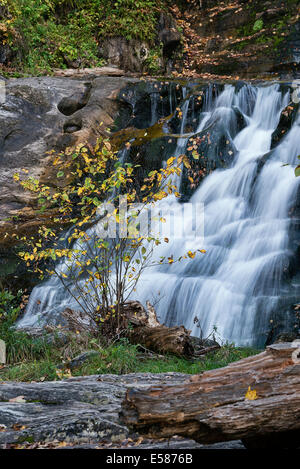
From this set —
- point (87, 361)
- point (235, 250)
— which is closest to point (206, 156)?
point (235, 250)

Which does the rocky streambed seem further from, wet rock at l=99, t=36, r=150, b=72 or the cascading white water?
wet rock at l=99, t=36, r=150, b=72

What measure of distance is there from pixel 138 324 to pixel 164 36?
43.9 feet

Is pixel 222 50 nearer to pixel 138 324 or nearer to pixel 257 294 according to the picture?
pixel 257 294

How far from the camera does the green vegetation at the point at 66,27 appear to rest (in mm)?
13024

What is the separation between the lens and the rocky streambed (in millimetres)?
2861

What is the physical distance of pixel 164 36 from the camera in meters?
16.2

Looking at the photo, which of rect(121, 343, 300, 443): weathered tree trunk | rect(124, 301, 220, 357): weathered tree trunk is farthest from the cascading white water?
rect(121, 343, 300, 443): weathered tree trunk

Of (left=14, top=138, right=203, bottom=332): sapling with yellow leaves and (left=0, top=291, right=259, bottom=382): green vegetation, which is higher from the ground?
(left=14, top=138, right=203, bottom=332): sapling with yellow leaves

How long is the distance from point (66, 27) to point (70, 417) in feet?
47.9

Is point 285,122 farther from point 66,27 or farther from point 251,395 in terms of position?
point 66,27

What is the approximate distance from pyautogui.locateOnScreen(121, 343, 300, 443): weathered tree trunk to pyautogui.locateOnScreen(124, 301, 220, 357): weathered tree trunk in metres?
2.86

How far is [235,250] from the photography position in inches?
318

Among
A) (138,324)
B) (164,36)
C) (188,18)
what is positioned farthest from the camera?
(188,18)

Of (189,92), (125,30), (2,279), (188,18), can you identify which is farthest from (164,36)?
(2,279)
